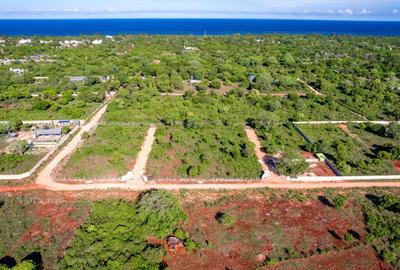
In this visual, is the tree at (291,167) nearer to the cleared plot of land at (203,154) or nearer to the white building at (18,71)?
the cleared plot of land at (203,154)

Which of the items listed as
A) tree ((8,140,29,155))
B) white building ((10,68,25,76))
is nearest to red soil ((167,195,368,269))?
tree ((8,140,29,155))

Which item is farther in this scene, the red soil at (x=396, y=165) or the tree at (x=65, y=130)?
the tree at (x=65, y=130)

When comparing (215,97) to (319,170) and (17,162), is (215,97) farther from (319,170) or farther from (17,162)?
(17,162)

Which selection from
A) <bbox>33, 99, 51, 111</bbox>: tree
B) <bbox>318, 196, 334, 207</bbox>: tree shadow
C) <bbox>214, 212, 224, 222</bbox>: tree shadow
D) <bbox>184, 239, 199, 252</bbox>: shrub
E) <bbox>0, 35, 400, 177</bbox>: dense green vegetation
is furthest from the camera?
<bbox>33, 99, 51, 111</bbox>: tree

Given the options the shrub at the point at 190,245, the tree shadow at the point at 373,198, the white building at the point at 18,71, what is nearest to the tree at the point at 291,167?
the tree shadow at the point at 373,198

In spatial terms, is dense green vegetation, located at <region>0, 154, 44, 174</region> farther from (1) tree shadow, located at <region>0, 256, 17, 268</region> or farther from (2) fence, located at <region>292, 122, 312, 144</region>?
(2) fence, located at <region>292, 122, 312, 144</region>

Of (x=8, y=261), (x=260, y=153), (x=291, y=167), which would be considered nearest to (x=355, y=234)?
(x=291, y=167)
